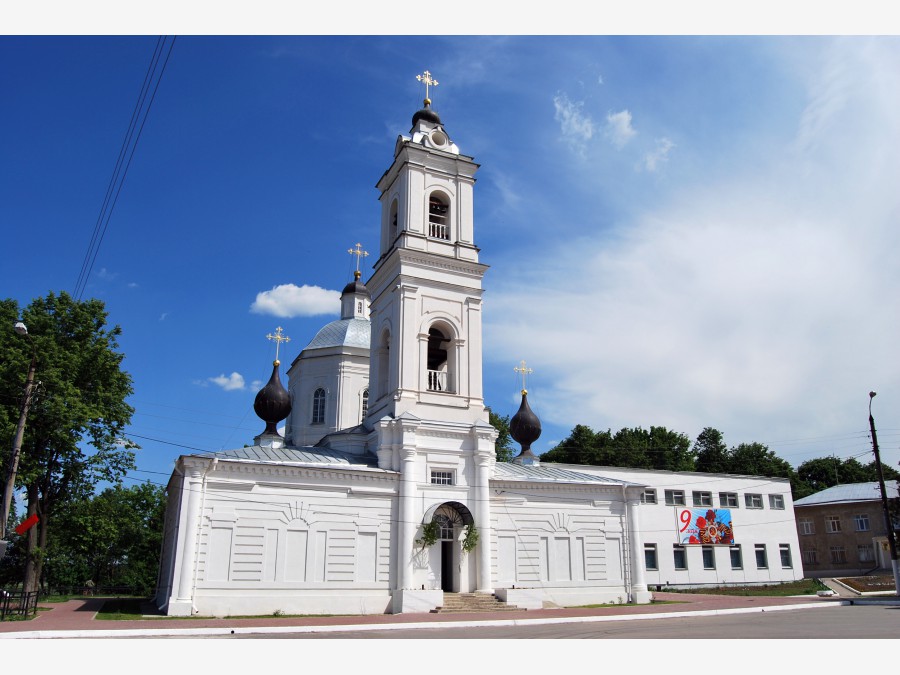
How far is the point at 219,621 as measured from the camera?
1970cm

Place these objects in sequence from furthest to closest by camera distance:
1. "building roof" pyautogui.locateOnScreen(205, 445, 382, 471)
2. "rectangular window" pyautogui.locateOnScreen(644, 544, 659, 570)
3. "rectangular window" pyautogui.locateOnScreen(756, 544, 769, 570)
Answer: "rectangular window" pyautogui.locateOnScreen(756, 544, 769, 570), "rectangular window" pyautogui.locateOnScreen(644, 544, 659, 570), "building roof" pyautogui.locateOnScreen(205, 445, 382, 471)

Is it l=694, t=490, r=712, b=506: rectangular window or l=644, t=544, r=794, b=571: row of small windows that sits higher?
l=694, t=490, r=712, b=506: rectangular window

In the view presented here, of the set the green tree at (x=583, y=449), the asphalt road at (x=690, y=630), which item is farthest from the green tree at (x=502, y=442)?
the asphalt road at (x=690, y=630)

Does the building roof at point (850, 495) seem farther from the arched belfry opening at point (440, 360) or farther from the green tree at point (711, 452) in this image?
the arched belfry opening at point (440, 360)

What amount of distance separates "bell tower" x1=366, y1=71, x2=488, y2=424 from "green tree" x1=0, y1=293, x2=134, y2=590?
11.2 m

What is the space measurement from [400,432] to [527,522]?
6.03 m

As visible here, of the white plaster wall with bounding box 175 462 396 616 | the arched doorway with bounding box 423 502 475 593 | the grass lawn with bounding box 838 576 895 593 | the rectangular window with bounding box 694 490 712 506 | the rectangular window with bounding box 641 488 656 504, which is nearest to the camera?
the white plaster wall with bounding box 175 462 396 616

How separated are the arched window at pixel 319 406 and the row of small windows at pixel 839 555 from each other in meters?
37.1

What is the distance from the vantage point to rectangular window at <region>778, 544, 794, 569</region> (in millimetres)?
42938

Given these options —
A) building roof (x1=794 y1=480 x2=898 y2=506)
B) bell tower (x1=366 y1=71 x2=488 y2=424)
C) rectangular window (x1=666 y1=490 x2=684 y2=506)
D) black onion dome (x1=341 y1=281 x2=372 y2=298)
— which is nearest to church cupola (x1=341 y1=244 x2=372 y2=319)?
black onion dome (x1=341 y1=281 x2=372 y2=298)

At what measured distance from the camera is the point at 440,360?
98.3 feet

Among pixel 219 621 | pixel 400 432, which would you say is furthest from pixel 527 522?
pixel 219 621

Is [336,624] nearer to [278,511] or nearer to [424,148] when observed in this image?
[278,511]

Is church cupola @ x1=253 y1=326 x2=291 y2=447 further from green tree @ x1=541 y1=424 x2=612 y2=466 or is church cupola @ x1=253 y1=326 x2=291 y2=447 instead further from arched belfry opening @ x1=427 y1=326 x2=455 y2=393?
green tree @ x1=541 y1=424 x2=612 y2=466
